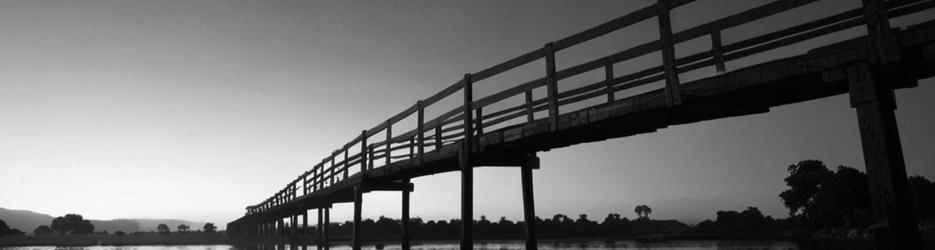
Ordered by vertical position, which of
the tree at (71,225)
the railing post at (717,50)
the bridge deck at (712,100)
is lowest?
the bridge deck at (712,100)

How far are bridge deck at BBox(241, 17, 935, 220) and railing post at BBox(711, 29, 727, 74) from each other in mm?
175

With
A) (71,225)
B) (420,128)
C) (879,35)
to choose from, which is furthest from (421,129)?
(71,225)

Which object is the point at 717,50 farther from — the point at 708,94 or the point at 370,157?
the point at 370,157

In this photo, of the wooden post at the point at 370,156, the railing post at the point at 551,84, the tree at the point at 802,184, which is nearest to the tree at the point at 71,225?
the tree at the point at 802,184

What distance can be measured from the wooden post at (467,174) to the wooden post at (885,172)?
20.1 feet

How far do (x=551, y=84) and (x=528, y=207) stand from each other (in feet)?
10.4

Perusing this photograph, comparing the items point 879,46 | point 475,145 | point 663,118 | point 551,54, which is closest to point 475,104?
point 475,145

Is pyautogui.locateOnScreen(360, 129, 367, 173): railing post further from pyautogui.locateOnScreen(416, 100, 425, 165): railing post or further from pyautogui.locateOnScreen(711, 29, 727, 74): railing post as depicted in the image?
pyautogui.locateOnScreen(711, 29, 727, 74): railing post

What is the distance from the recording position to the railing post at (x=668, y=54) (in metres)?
7.19

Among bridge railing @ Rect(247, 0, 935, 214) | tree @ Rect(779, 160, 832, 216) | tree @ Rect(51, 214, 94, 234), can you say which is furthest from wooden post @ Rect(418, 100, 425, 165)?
tree @ Rect(51, 214, 94, 234)

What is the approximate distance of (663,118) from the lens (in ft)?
27.2

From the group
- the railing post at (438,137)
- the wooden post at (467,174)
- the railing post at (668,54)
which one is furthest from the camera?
the railing post at (438,137)

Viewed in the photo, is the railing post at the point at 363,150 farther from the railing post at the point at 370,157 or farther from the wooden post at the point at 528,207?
the wooden post at the point at 528,207

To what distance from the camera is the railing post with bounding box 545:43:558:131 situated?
8625mm
